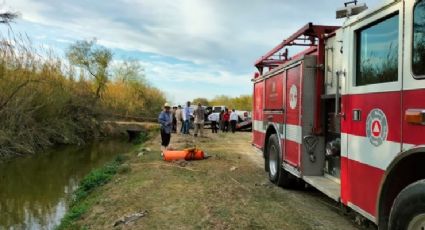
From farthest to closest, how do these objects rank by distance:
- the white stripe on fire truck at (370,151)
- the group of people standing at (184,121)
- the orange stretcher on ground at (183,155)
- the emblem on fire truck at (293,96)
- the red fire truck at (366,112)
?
the group of people standing at (184,121)
the orange stretcher on ground at (183,155)
the emblem on fire truck at (293,96)
the white stripe on fire truck at (370,151)
the red fire truck at (366,112)

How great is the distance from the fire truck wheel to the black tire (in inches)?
210

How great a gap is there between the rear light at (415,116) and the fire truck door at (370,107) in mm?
199

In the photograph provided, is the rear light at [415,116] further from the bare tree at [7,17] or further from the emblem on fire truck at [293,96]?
the bare tree at [7,17]

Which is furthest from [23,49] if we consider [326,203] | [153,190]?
[326,203]

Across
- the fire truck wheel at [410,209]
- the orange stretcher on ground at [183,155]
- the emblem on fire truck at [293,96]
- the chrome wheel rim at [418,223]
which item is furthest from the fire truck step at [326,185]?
the orange stretcher on ground at [183,155]

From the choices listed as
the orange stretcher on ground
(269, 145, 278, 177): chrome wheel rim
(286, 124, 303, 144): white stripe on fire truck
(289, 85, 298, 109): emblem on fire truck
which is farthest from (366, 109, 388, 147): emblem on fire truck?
the orange stretcher on ground

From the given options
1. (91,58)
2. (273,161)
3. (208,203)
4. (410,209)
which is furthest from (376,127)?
(91,58)

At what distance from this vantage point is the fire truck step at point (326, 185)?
22.4ft

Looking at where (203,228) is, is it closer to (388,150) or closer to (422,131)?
(388,150)

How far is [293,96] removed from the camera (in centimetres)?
886

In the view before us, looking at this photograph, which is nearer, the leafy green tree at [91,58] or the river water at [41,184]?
the river water at [41,184]

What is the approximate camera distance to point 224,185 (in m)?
10.2

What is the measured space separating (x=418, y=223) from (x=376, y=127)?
1331 mm

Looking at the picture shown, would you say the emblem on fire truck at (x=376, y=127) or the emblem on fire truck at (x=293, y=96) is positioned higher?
the emblem on fire truck at (x=293, y=96)
